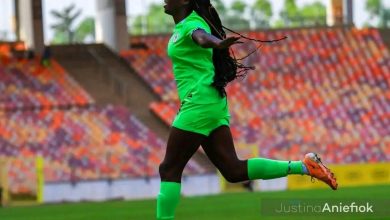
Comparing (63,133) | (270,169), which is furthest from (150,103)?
(270,169)

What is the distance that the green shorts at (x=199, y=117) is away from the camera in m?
8.27

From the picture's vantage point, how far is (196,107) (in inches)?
325

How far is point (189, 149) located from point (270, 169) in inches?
25.6

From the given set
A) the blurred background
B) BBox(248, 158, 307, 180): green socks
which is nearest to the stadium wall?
the blurred background

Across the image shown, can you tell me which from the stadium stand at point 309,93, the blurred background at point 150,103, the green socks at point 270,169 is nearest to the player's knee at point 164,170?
the green socks at point 270,169

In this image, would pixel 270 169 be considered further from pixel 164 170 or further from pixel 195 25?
pixel 195 25

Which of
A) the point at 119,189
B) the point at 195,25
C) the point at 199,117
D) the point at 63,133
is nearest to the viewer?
the point at 195,25

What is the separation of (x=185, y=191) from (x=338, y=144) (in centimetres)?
666

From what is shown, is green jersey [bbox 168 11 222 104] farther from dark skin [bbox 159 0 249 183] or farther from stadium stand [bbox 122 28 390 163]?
stadium stand [bbox 122 28 390 163]

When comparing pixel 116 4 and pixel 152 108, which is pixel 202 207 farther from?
pixel 116 4

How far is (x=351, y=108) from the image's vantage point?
35281 mm

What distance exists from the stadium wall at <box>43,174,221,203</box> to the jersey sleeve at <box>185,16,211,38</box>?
18.9 meters

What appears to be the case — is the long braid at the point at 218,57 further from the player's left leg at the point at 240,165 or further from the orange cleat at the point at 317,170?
the orange cleat at the point at 317,170

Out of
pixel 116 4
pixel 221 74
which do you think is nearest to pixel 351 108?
pixel 116 4
